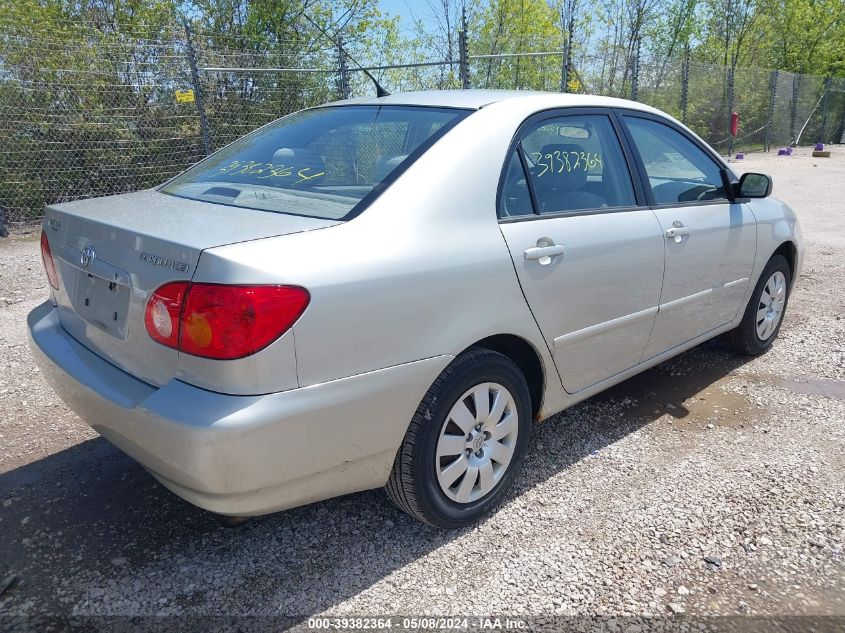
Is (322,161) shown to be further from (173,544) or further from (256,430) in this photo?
(173,544)

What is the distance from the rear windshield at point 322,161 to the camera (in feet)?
8.10

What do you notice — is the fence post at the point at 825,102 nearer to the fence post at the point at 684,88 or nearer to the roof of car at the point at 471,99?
the fence post at the point at 684,88

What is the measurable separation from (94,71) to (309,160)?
757cm

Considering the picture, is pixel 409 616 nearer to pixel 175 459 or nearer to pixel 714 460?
pixel 175 459

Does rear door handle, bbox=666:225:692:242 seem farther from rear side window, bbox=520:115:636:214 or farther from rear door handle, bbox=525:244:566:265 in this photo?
rear door handle, bbox=525:244:566:265

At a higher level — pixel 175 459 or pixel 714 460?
pixel 175 459

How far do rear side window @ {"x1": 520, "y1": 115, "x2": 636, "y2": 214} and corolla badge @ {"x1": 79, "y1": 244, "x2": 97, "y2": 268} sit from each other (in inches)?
67.5

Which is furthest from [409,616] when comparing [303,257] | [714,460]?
[714,460]

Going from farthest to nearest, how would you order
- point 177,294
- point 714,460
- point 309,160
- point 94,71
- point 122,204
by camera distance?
point 94,71
point 714,460
point 309,160
point 122,204
point 177,294

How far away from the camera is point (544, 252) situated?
8.79ft

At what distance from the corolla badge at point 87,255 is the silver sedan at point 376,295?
15mm

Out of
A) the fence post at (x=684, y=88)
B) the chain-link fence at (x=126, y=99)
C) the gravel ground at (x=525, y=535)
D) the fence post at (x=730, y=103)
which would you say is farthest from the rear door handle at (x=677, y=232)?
the fence post at (x=730, y=103)

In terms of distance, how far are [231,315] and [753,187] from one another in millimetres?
3254

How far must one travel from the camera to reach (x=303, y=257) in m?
2.03
